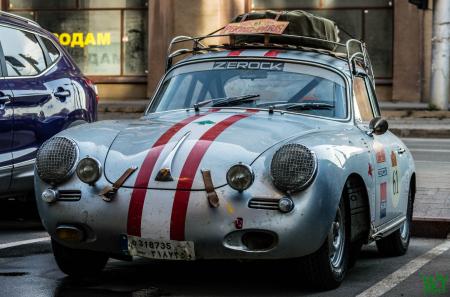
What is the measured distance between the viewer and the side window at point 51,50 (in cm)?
986

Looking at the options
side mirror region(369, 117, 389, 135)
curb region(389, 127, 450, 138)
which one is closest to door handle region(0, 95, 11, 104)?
side mirror region(369, 117, 389, 135)

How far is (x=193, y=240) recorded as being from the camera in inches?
245

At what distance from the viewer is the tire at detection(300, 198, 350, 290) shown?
6504mm

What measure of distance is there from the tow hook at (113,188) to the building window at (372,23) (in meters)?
23.8

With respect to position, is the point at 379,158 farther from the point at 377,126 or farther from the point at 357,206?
the point at 357,206

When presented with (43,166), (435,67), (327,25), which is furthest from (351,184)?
(435,67)

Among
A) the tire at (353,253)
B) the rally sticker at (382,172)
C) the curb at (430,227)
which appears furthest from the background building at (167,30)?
the tire at (353,253)

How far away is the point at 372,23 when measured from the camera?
98.4 ft

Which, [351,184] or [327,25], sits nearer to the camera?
[351,184]

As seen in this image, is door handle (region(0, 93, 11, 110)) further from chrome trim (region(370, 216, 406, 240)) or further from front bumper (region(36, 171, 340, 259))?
chrome trim (region(370, 216, 406, 240))

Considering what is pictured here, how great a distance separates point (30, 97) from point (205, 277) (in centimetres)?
279

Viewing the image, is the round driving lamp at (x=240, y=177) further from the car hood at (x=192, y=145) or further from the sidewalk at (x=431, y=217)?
the sidewalk at (x=431, y=217)

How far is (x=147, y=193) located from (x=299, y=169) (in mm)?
825

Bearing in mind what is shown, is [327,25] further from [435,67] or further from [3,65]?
[435,67]
